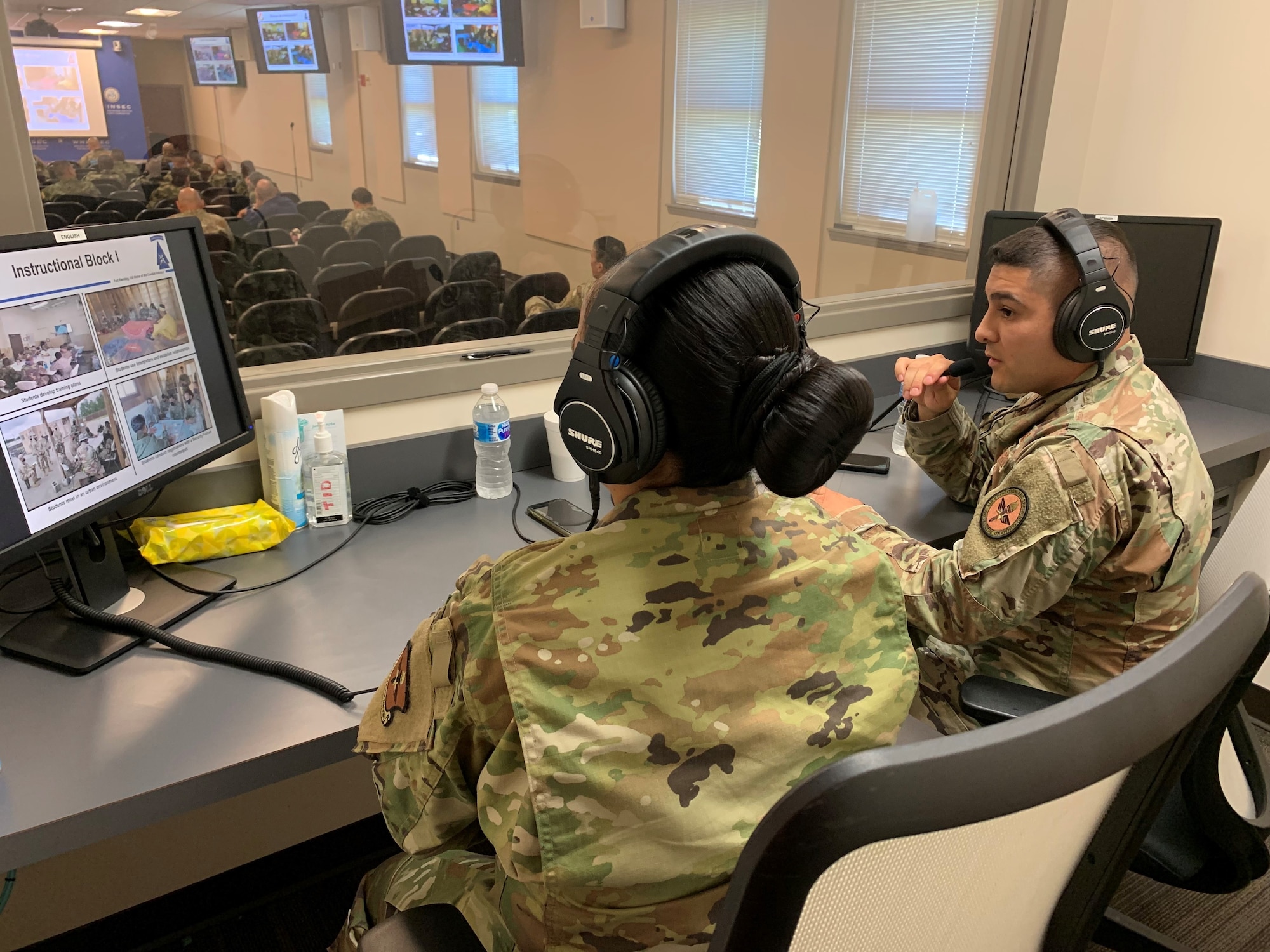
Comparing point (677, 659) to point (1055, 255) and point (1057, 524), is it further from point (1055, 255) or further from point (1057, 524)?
point (1055, 255)

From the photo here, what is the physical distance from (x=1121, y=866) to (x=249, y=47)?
276 centimetres

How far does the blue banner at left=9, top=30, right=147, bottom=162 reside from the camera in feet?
6.63

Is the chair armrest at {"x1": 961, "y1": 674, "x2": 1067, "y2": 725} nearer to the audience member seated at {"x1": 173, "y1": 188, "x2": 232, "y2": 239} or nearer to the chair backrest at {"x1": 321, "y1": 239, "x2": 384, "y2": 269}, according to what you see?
the audience member seated at {"x1": 173, "y1": 188, "x2": 232, "y2": 239}

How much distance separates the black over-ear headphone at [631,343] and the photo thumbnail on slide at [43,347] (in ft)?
2.28

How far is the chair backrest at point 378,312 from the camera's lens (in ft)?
8.34

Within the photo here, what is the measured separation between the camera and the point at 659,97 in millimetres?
4590

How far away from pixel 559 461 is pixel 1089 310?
3.05 feet

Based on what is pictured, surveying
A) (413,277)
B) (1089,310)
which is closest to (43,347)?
(1089,310)

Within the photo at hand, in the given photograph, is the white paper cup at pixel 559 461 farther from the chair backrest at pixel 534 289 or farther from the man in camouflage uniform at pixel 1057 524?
the chair backrest at pixel 534 289

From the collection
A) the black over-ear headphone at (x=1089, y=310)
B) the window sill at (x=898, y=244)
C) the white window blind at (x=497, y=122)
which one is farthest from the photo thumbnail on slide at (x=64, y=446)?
the white window blind at (x=497, y=122)

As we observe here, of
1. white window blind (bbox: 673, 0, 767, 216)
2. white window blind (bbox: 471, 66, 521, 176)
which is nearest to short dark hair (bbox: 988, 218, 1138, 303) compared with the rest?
white window blind (bbox: 471, 66, 521, 176)

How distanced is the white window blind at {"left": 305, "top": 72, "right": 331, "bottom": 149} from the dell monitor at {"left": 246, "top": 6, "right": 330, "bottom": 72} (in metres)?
0.03

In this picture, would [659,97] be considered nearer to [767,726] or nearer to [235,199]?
[235,199]

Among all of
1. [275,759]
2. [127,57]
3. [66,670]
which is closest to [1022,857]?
[275,759]
